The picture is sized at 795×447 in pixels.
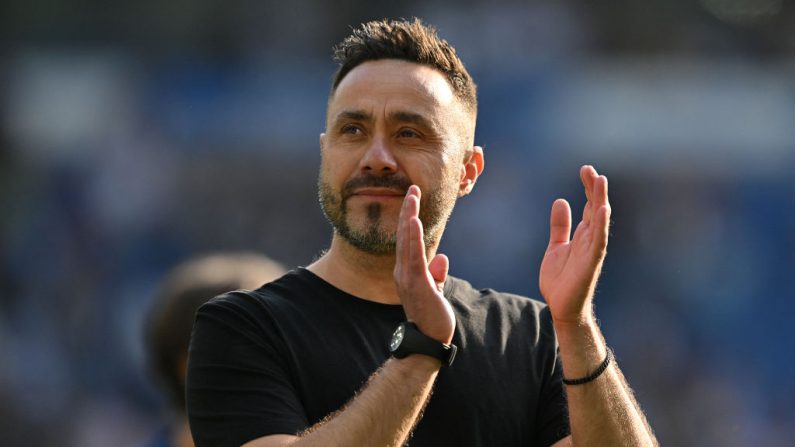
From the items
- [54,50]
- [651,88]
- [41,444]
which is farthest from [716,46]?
[41,444]

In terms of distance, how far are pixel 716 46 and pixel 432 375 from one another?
9392 millimetres

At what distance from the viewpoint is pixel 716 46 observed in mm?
11508

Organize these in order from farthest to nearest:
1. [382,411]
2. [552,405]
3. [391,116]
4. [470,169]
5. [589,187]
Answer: [470,169] → [391,116] → [552,405] → [589,187] → [382,411]

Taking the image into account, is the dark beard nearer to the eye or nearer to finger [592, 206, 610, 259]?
the eye

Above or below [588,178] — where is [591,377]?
below

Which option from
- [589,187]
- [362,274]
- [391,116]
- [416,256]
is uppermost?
[391,116]

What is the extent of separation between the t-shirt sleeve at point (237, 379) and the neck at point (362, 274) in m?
0.31

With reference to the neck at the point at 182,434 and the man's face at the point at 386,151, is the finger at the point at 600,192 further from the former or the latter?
the neck at the point at 182,434

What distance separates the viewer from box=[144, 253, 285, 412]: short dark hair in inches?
163

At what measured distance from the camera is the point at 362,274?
3377 millimetres

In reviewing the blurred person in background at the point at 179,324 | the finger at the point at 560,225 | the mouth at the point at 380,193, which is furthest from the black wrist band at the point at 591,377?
the blurred person in background at the point at 179,324

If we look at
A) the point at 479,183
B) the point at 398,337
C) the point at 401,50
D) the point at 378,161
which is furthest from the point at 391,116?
the point at 479,183

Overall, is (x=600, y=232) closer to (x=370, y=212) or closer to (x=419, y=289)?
(x=419, y=289)

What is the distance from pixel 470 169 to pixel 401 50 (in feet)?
1.54
